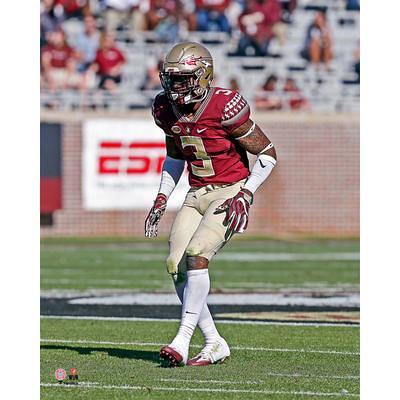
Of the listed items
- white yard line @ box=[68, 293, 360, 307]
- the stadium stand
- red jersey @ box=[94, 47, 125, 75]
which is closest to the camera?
white yard line @ box=[68, 293, 360, 307]

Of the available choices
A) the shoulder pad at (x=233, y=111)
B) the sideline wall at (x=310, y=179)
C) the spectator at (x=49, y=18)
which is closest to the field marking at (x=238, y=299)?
the shoulder pad at (x=233, y=111)

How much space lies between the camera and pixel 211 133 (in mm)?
6262

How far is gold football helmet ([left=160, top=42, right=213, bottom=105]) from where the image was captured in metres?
6.08

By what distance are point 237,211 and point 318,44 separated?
15162mm

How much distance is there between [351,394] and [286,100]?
15.3 metres

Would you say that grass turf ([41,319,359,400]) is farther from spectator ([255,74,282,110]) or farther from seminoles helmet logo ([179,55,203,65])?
spectator ([255,74,282,110])

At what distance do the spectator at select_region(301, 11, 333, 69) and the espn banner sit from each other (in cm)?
394

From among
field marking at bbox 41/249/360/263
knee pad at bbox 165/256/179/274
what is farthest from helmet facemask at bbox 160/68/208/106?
field marking at bbox 41/249/360/263

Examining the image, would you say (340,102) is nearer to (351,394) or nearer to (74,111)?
(74,111)

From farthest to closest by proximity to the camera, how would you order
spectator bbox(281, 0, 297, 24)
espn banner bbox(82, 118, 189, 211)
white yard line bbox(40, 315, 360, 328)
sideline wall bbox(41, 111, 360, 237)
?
spectator bbox(281, 0, 297, 24) < sideline wall bbox(41, 111, 360, 237) < espn banner bbox(82, 118, 189, 211) < white yard line bbox(40, 315, 360, 328)

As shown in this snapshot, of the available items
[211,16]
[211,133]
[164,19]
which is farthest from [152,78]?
[211,133]

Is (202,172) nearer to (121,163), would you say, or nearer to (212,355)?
(212,355)

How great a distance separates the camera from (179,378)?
5.64m
